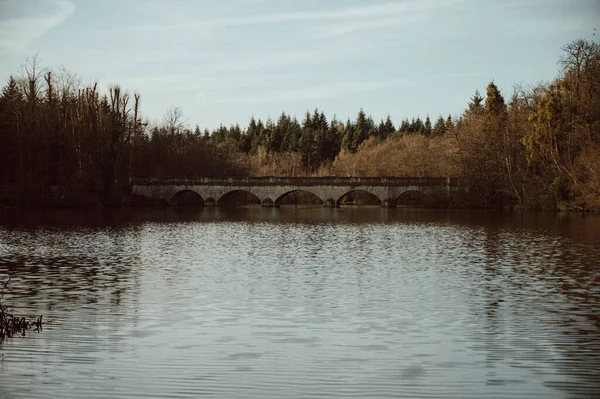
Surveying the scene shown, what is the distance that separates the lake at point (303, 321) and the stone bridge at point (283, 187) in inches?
1962

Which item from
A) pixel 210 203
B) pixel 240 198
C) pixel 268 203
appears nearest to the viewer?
pixel 268 203

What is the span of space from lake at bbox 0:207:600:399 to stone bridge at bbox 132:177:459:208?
1962 inches

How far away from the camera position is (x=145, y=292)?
19844mm

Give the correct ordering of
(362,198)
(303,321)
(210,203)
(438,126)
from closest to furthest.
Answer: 1. (303,321)
2. (210,203)
3. (362,198)
4. (438,126)

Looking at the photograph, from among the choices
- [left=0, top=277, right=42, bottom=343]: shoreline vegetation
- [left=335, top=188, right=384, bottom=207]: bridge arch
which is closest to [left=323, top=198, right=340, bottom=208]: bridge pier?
[left=335, top=188, right=384, bottom=207]: bridge arch

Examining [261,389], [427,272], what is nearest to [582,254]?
[427,272]

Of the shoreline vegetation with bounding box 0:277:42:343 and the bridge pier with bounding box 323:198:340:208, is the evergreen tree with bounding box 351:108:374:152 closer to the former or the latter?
the bridge pier with bounding box 323:198:340:208

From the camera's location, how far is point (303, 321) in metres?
15.8

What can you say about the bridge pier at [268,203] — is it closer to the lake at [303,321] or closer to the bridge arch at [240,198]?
the bridge arch at [240,198]

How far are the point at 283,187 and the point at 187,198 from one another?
14.9m

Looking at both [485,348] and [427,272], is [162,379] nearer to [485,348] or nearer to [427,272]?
[485,348]

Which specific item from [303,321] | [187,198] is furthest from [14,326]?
[187,198]

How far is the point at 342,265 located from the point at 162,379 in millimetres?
15986

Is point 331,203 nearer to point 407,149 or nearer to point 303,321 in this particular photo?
point 407,149
